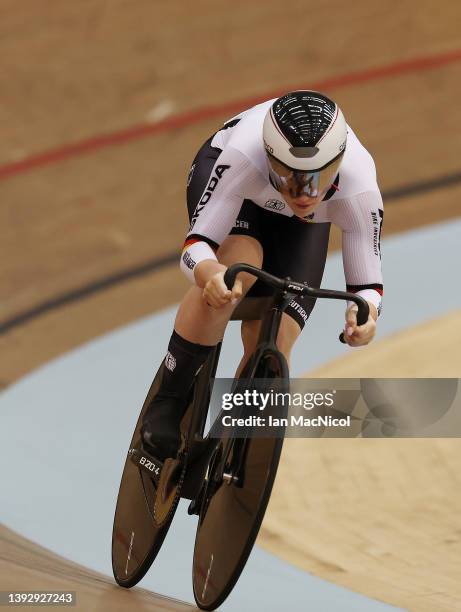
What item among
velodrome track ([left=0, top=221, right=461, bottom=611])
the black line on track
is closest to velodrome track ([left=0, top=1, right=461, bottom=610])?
the black line on track

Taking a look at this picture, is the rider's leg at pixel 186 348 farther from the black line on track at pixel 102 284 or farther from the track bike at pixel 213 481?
the black line on track at pixel 102 284

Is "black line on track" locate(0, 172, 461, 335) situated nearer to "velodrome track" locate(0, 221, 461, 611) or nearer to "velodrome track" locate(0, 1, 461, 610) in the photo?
"velodrome track" locate(0, 1, 461, 610)

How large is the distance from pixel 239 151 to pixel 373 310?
0.50 m

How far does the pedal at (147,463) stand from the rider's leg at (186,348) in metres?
0.03

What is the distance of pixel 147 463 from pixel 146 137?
356 centimetres

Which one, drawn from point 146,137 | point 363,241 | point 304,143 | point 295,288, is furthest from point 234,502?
point 146,137

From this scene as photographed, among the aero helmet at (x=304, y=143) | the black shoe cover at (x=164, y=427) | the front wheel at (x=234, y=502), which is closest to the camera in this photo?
the aero helmet at (x=304, y=143)

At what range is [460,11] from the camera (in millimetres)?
7137

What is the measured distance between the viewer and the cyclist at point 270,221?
8.32 feet

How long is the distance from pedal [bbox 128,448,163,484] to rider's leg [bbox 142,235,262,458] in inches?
1.2

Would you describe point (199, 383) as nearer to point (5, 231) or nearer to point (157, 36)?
point (5, 231)

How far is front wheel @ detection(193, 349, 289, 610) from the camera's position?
2609mm

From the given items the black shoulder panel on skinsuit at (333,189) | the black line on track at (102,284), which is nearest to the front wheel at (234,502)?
the black shoulder panel on skinsuit at (333,189)

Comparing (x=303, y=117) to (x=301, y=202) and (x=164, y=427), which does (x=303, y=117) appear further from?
(x=164, y=427)
